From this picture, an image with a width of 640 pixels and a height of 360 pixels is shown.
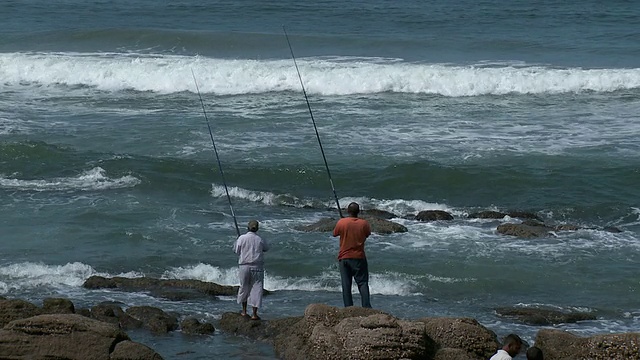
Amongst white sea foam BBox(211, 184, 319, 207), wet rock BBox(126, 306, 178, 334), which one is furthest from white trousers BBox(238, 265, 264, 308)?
white sea foam BBox(211, 184, 319, 207)

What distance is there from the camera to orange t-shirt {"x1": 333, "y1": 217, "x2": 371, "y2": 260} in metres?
12.2

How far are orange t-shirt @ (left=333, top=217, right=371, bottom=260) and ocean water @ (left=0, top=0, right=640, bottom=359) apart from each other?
128cm

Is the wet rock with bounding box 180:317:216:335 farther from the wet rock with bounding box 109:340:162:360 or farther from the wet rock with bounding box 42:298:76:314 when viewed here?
the wet rock with bounding box 109:340:162:360

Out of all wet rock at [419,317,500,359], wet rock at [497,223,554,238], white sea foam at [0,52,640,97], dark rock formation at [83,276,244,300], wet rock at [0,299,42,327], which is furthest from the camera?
white sea foam at [0,52,640,97]

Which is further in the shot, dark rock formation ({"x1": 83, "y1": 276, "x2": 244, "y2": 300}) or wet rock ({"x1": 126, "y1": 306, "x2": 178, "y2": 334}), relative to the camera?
dark rock formation ({"x1": 83, "y1": 276, "x2": 244, "y2": 300})

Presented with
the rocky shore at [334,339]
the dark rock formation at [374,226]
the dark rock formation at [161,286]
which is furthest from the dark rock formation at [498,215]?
the rocky shore at [334,339]

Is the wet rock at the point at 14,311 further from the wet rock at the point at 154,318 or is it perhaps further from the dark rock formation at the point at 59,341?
the wet rock at the point at 154,318

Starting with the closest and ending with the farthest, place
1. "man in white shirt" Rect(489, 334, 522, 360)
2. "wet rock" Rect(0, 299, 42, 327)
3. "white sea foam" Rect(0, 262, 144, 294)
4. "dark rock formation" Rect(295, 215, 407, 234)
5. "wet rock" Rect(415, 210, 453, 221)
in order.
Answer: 1. "man in white shirt" Rect(489, 334, 522, 360)
2. "wet rock" Rect(0, 299, 42, 327)
3. "white sea foam" Rect(0, 262, 144, 294)
4. "dark rock formation" Rect(295, 215, 407, 234)
5. "wet rock" Rect(415, 210, 453, 221)

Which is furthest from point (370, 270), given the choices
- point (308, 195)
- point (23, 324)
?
point (23, 324)

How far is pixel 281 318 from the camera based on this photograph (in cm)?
1244

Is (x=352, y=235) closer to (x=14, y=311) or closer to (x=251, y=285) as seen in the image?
(x=251, y=285)

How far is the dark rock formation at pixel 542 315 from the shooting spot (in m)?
12.8

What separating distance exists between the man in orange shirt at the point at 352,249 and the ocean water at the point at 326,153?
3.28 ft

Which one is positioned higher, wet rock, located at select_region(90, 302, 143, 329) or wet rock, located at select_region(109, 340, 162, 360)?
wet rock, located at select_region(90, 302, 143, 329)
